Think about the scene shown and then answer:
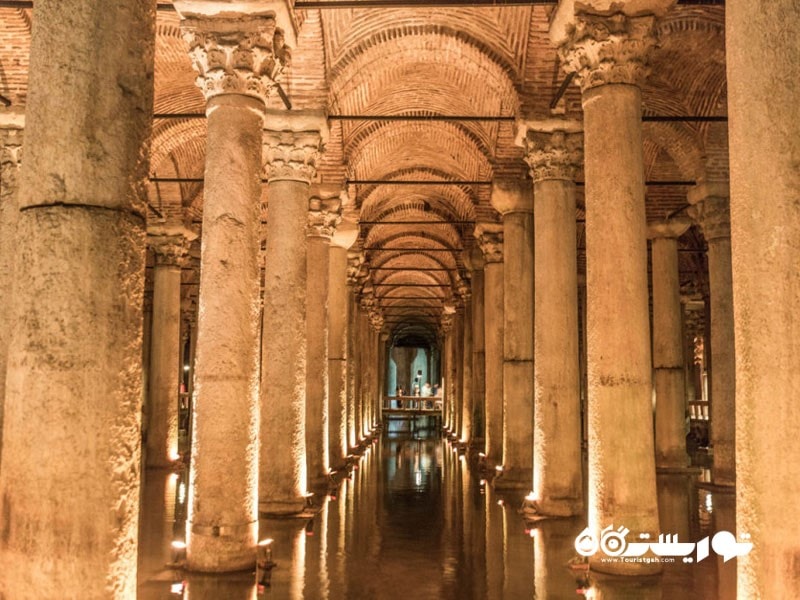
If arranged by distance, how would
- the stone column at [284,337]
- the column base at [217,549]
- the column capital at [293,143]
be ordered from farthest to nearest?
the column capital at [293,143] < the stone column at [284,337] < the column base at [217,549]

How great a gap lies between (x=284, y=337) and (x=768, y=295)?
271 inches

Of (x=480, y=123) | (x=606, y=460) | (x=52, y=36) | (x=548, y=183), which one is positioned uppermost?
(x=480, y=123)

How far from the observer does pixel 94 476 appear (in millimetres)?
3162

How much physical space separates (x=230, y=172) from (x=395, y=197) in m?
15.4

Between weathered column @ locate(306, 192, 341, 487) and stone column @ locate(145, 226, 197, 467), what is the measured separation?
474 cm

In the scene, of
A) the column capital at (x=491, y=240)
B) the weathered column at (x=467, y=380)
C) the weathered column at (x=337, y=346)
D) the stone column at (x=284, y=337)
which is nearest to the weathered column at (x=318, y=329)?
the stone column at (x=284, y=337)

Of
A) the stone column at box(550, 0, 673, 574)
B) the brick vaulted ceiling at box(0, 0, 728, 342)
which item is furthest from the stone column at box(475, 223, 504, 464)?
the stone column at box(550, 0, 673, 574)

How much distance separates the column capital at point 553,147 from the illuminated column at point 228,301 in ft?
14.1

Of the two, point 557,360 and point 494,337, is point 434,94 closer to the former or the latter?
point 494,337

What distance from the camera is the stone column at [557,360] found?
9.90 meters

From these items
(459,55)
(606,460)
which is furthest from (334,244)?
(606,460)

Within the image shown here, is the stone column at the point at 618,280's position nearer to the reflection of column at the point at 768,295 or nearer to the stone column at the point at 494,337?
the reflection of column at the point at 768,295

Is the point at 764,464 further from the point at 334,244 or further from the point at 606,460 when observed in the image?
the point at 334,244

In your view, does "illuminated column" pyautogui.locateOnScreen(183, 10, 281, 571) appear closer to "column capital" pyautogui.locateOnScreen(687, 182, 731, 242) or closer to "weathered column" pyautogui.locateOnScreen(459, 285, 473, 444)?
"column capital" pyautogui.locateOnScreen(687, 182, 731, 242)
